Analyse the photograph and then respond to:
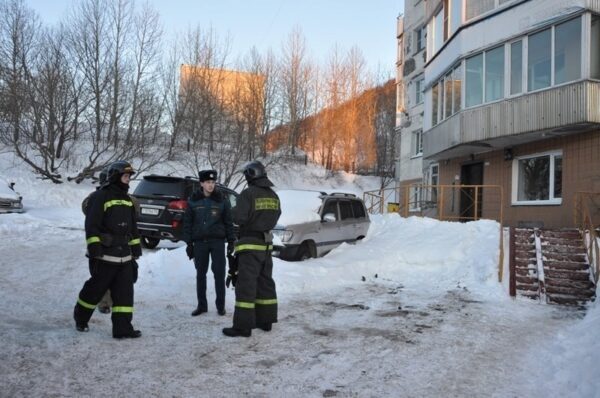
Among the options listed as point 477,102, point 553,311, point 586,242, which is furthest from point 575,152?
point 553,311

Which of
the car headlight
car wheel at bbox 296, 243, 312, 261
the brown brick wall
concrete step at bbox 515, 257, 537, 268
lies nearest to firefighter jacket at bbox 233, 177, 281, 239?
the car headlight

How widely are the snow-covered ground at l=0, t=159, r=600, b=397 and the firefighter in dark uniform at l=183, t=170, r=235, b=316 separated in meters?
0.33

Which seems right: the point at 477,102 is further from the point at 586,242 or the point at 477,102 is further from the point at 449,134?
the point at 586,242

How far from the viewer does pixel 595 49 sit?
1274cm

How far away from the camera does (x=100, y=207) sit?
16.6 ft

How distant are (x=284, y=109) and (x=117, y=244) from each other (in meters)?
37.3

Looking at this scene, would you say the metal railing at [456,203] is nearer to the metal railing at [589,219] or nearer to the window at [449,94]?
the metal railing at [589,219]

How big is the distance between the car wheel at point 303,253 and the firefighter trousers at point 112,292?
17.5 ft

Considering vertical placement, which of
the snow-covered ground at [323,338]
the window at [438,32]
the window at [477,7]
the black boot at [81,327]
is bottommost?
the snow-covered ground at [323,338]

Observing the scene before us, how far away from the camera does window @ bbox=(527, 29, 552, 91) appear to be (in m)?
13.6

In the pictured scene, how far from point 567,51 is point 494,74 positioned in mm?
2249

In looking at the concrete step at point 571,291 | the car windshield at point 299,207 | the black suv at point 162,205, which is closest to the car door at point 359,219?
the car windshield at point 299,207

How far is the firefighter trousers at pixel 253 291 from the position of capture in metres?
5.45

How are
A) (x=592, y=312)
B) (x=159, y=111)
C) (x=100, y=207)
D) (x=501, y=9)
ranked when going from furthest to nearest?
(x=159, y=111) → (x=501, y=9) → (x=592, y=312) → (x=100, y=207)
